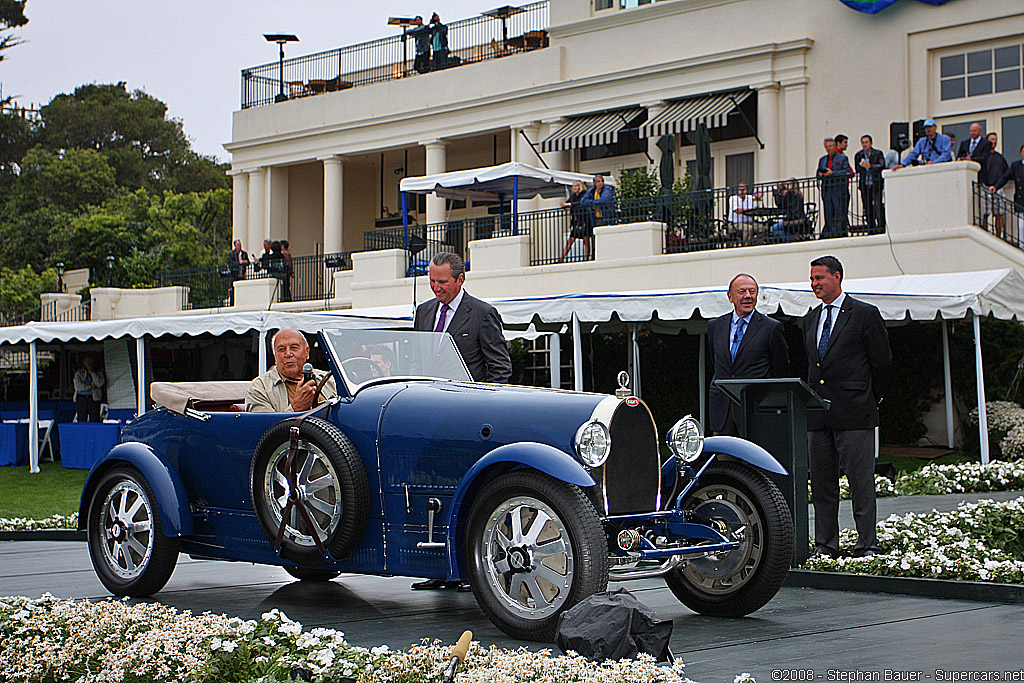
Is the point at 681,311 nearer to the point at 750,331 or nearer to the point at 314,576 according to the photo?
the point at 750,331

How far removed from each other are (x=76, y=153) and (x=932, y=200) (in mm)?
50253

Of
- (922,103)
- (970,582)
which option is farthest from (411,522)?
(922,103)

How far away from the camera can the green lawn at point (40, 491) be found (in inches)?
534

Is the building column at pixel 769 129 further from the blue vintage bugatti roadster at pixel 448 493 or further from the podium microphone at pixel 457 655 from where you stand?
the podium microphone at pixel 457 655

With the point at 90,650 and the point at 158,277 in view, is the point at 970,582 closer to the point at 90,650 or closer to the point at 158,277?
the point at 90,650

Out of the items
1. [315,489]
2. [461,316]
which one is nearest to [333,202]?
[461,316]

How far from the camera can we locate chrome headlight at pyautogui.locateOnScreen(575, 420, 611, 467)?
5.38 m

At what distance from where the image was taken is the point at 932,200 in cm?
1842

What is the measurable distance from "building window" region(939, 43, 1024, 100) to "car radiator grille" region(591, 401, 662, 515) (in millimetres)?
20093

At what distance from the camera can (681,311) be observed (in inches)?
581

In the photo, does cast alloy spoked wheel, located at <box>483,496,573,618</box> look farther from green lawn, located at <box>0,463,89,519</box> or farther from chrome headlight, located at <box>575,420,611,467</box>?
green lawn, located at <box>0,463,89,519</box>

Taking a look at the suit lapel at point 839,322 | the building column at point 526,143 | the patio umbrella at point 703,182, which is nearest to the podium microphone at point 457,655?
the suit lapel at point 839,322

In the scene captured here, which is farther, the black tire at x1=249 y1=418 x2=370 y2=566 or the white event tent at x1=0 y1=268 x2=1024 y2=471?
the white event tent at x1=0 y1=268 x2=1024 y2=471

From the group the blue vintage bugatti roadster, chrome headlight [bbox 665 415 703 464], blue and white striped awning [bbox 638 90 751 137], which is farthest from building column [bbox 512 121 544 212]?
chrome headlight [bbox 665 415 703 464]
